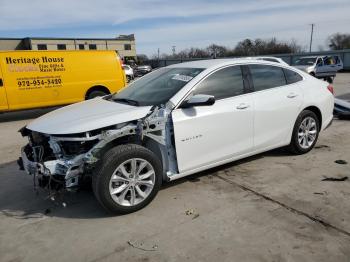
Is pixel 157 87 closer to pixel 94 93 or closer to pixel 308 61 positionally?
pixel 94 93

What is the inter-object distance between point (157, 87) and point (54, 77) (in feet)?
23.5

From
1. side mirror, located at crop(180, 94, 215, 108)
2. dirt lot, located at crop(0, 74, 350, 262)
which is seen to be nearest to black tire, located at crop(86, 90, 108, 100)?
dirt lot, located at crop(0, 74, 350, 262)

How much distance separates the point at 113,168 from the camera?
368 cm

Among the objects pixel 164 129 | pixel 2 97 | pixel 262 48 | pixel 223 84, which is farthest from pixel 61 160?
pixel 262 48

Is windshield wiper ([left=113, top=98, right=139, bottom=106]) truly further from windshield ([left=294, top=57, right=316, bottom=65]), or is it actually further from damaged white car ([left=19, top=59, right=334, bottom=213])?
windshield ([left=294, top=57, right=316, bottom=65])

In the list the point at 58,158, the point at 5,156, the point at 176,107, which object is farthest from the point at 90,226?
→ the point at 5,156

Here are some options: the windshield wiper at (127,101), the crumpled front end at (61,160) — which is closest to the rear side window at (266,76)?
the windshield wiper at (127,101)

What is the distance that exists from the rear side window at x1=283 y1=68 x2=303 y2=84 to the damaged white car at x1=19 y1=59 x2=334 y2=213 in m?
0.02

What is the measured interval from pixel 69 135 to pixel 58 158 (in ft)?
0.96

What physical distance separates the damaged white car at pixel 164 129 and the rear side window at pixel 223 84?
0.04 ft

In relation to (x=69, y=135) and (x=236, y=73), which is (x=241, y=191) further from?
(x=69, y=135)

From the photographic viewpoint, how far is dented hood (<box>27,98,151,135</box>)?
12.4 feet

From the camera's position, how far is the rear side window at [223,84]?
4.46 meters

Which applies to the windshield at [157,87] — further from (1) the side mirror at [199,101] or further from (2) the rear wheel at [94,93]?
(2) the rear wheel at [94,93]
